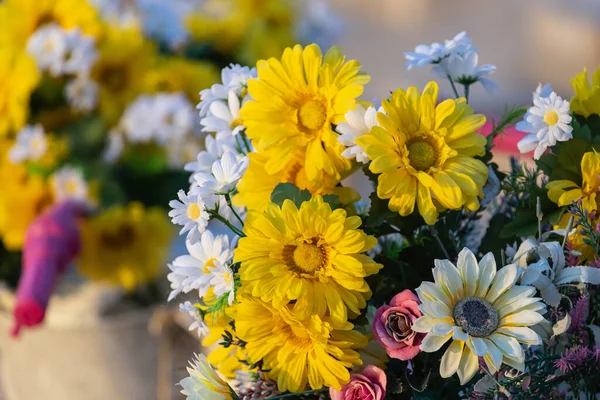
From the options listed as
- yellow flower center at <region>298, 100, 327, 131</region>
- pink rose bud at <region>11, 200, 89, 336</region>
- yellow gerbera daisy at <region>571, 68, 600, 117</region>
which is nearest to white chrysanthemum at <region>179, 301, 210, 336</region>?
yellow flower center at <region>298, 100, 327, 131</region>

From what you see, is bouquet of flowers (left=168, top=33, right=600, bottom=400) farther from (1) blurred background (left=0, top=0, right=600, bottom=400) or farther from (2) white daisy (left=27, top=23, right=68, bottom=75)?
(2) white daisy (left=27, top=23, right=68, bottom=75)

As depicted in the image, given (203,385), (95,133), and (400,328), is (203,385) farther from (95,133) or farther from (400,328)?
(95,133)

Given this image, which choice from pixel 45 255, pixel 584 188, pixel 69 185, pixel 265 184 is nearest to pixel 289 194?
pixel 265 184

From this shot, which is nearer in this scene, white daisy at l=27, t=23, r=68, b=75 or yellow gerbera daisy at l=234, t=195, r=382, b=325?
yellow gerbera daisy at l=234, t=195, r=382, b=325

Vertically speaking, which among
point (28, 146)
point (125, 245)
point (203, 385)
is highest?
point (203, 385)

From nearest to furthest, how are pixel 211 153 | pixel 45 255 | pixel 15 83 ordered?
pixel 211 153
pixel 45 255
pixel 15 83
